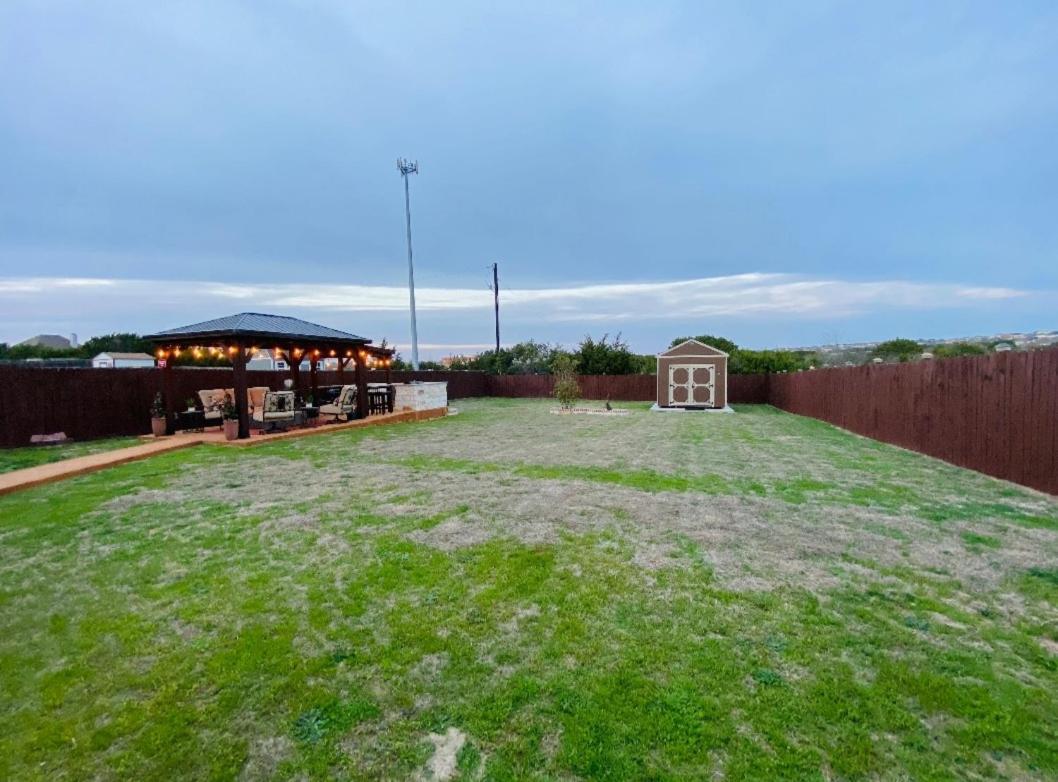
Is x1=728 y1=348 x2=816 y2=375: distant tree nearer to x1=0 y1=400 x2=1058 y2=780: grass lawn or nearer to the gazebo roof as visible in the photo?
the gazebo roof

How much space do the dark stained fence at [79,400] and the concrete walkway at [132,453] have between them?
3.72 feet

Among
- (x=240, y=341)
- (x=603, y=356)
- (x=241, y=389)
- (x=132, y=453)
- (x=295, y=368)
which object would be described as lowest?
(x=132, y=453)

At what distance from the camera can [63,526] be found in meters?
4.64

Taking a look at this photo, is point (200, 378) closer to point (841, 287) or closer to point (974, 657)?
point (974, 657)

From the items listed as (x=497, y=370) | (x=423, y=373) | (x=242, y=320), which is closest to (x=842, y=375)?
(x=242, y=320)

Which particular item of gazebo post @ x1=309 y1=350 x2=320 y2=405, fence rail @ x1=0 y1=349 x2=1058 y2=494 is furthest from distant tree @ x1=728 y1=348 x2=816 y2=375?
gazebo post @ x1=309 y1=350 x2=320 y2=405

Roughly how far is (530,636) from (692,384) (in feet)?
62.1

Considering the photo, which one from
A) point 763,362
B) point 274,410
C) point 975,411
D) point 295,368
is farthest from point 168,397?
point 763,362

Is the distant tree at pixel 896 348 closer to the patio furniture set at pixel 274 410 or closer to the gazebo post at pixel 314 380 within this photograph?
the patio furniture set at pixel 274 410

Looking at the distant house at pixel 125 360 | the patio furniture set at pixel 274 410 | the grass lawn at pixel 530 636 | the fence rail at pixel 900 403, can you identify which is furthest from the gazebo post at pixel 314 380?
the distant house at pixel 125 360

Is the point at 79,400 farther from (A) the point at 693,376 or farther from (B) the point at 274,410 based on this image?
(A) the point at 693,376

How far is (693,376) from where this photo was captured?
2030 centimetres

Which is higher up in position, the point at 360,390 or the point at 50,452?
the point at 360,390

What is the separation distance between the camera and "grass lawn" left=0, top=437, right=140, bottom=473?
766cm
